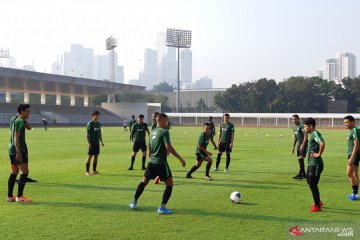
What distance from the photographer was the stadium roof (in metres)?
69.3

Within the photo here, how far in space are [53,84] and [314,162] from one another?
75.9 m

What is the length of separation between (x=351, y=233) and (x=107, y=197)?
5.72 m

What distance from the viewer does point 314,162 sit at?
9.36 m

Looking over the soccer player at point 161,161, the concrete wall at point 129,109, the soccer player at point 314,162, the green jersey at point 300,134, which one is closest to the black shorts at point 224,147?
the green jersey at point 300,134

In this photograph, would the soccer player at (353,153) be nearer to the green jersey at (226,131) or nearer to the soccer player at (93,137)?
the green jersey at (226,131)

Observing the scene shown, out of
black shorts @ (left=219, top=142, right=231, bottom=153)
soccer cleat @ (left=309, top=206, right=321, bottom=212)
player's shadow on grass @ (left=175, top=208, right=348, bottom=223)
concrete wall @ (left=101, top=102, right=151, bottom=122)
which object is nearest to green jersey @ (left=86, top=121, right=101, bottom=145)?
black shorts @ (left=219, top=142, right=231, bottom=153)

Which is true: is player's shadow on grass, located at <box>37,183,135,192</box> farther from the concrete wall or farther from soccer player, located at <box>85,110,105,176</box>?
the concrete wall

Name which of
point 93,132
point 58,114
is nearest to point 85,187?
point 93,132

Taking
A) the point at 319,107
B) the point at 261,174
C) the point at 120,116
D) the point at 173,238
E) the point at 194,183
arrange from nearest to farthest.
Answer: the point at 173,238
the point at 194,183
the point at 261,174
the point at 120,116
the point at 319,107

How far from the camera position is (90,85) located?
83.8 metres

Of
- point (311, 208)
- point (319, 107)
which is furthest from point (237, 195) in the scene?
point (319, 107)

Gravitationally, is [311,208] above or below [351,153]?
below

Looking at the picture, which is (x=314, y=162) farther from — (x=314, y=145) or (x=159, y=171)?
(x=159, y=171)

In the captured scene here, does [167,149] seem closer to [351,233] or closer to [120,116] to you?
[351,233]
